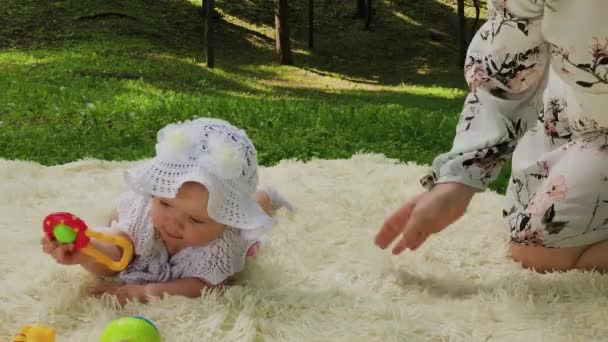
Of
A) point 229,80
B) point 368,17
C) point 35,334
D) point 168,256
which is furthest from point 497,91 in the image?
point 368,17

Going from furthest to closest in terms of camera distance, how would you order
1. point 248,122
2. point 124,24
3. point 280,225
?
point 124,24 → point 248,122 → point 280,225

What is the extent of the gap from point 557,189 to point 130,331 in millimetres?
1269

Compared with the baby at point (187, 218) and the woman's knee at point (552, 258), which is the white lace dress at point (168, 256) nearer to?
the baby at point (187, 218)

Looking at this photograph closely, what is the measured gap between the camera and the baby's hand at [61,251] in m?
1.69

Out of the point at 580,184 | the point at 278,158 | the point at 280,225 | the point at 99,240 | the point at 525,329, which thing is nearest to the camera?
the point at 525,329

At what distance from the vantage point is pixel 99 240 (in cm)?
183

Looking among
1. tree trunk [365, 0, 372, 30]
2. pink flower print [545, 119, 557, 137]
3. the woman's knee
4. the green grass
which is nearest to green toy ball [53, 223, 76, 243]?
the woman's knee

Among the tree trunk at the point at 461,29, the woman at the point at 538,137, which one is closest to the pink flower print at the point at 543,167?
the woman at the point at 538,137

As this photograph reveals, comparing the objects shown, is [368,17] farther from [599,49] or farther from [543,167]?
[599,49]

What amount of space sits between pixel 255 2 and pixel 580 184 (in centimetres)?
1599

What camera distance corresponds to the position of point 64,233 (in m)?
1.67

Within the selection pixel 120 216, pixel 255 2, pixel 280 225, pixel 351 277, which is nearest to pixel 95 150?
pixel 280 225

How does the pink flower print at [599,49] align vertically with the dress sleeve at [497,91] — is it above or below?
above

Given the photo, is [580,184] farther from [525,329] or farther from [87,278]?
[87,278]
